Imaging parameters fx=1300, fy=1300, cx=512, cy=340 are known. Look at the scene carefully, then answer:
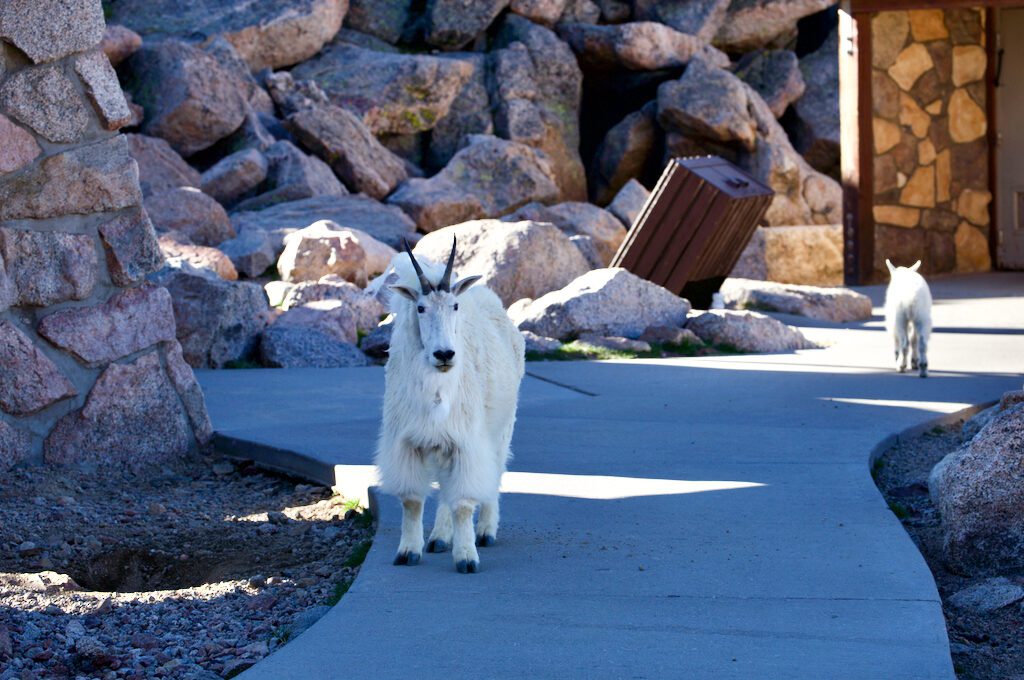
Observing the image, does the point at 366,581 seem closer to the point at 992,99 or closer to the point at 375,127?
the point at 992,99

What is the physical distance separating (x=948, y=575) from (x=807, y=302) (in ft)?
28.7

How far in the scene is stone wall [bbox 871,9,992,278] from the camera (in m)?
17.6

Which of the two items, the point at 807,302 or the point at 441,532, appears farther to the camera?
the point at 807,302

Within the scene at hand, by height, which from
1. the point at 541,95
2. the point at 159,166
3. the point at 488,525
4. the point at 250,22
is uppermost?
the point at 250,22

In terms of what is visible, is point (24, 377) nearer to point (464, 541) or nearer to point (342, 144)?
point (464, 541)

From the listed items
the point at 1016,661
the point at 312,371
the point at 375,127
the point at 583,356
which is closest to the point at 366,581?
the point at 1016,661

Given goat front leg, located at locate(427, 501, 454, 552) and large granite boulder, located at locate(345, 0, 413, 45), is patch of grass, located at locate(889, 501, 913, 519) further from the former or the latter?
large granite boulder, located at locate(345, 0, 413, 45)

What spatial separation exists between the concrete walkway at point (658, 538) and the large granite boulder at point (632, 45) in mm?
13400

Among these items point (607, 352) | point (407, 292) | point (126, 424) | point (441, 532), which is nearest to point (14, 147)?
point (126, 424)

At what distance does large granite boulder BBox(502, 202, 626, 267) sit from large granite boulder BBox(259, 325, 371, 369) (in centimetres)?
→ 838

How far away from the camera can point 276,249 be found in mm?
15766

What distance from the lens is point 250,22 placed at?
21.1 meters

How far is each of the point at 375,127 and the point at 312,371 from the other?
11715mm

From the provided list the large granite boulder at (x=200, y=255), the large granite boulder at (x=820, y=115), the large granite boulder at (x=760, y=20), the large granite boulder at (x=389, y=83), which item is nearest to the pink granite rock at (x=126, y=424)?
the large granite boulder at (x=200, y=255)
